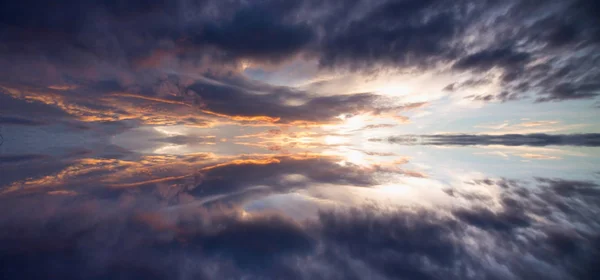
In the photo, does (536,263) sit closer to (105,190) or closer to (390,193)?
(390,193)

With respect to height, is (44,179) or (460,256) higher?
(44,179)

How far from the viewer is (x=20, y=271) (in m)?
3.12

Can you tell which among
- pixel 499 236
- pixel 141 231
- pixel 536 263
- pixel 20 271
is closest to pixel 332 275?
pixel 536 263

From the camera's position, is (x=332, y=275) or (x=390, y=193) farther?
(x=390, y=193)

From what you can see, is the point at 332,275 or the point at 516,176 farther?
the point at 516,176

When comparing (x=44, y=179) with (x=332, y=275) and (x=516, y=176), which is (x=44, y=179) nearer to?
(x=332, y=275)

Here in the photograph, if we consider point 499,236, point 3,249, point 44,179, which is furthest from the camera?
point 44,179

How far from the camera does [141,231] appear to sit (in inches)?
176

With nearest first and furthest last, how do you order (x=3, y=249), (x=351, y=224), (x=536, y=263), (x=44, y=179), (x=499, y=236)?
1. (x=536, y=263)
2. (x=3, y=249)
3. (x=499, y=236)
4. (x=351, y=224)
5. (x=44, y=179)

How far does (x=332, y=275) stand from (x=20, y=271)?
4.54 meters

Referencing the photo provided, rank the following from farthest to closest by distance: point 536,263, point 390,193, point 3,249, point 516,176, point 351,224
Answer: point 516,176, point 390,193, point 351,224, point 3,249, point 536,263

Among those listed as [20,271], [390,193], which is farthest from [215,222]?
[390,193]

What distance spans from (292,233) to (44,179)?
11.3 m

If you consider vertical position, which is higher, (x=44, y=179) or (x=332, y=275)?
(x=44, y=179)
